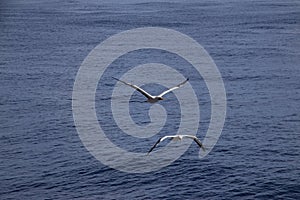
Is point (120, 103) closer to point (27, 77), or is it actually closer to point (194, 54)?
point (27, 77)

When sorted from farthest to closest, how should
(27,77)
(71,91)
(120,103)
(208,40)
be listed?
Result: (208,40) < (27,77) < (71,91) < (120,103)

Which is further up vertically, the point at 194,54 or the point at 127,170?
the point at 194,54

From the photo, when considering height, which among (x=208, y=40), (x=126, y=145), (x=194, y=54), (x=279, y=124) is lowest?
(x=126, y=145)

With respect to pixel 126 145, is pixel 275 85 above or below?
above

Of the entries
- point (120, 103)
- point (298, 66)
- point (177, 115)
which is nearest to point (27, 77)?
point (120, 103)

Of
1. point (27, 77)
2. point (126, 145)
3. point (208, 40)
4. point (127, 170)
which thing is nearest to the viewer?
point (127, 170)

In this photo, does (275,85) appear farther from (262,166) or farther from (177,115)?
(262,166)

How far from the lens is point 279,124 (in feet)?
380

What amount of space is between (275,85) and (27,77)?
65.0 m

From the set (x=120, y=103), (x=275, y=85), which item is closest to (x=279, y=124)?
(x=275, y=85)

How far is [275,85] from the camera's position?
141m

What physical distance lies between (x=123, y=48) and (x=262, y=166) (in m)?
97.9

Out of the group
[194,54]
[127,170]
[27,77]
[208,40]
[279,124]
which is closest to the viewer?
[127,170]

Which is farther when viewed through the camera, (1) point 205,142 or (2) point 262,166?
(1) point 205,142
